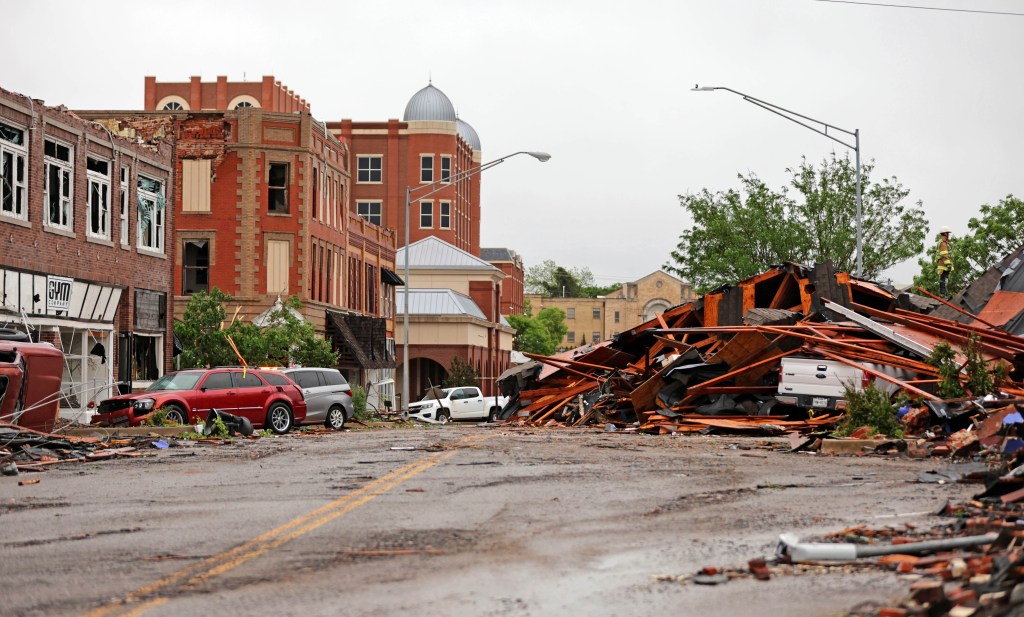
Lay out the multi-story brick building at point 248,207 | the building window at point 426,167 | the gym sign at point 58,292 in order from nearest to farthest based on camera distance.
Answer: the gym sign at point 58,292 → the multi-story brick building at point 248,207 → the building window at point 426,167

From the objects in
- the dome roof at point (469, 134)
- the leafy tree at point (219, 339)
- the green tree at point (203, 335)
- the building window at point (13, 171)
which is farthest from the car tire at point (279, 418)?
the dome roof at point (469, 134)

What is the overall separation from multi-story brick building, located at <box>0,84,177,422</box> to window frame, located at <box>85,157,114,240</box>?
3 centimetres

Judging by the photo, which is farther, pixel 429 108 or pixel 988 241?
pixel 429 108

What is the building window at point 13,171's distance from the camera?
3012 centimetres

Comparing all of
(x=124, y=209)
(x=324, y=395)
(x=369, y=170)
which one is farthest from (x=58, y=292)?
(x=369, y=170)

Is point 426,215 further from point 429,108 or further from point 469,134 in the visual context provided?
point 469,134

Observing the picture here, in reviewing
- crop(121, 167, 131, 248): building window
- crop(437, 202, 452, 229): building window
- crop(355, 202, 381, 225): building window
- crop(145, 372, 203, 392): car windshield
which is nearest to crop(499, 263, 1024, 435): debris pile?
crop(145, 372, 203, 392): car windshield

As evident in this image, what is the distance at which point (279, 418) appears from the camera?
30.3 metres

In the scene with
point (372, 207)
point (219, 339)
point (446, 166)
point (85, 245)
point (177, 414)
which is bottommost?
point (177, 414)

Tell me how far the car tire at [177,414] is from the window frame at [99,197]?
7782mm

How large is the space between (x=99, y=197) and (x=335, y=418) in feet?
28.1

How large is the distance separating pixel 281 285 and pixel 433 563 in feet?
146

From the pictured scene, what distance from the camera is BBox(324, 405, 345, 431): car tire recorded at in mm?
33875

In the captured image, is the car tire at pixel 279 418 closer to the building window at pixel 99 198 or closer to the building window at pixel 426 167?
the building window at pixel 99 198
